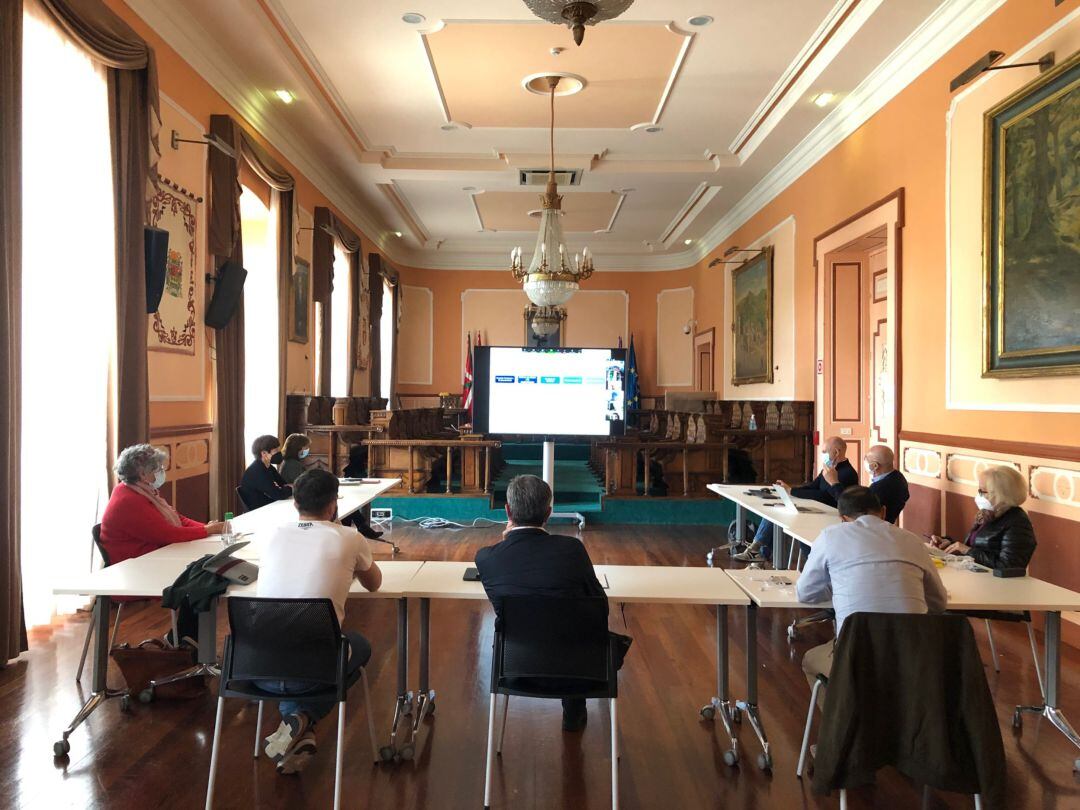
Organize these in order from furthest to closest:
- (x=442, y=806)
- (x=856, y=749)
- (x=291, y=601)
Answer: (x=442, y=806), (x=291, y=601), (x=856, y=749)

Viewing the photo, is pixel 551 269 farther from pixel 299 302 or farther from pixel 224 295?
pixel 224 295

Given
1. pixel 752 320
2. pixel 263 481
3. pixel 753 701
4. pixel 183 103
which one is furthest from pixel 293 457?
pixel 752 320

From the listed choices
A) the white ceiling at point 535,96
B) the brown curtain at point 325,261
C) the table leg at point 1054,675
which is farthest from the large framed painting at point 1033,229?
the brown curtain at point 325,261

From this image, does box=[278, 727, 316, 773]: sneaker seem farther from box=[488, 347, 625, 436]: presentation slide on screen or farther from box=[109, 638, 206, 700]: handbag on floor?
box=[488, 347, 625, 436]: presentation slide on screen

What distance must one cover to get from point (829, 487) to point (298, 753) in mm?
4039

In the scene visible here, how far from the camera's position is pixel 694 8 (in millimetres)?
5352

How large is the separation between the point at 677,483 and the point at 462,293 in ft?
24.9

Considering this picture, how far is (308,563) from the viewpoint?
8.11ft

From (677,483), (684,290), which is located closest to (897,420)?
(677,483)

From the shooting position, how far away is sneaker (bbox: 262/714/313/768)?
2594 mm

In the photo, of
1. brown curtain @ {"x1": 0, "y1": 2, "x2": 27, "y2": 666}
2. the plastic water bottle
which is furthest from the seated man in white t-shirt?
brown curtain @ {"x1": 0, "y1": 2, "x2": 27, "y2": 666}

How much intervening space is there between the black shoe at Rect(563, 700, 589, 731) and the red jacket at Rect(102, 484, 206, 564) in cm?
204

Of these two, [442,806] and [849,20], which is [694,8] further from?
[442,806]

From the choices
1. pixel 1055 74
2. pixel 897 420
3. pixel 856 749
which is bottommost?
pixel 856 749
